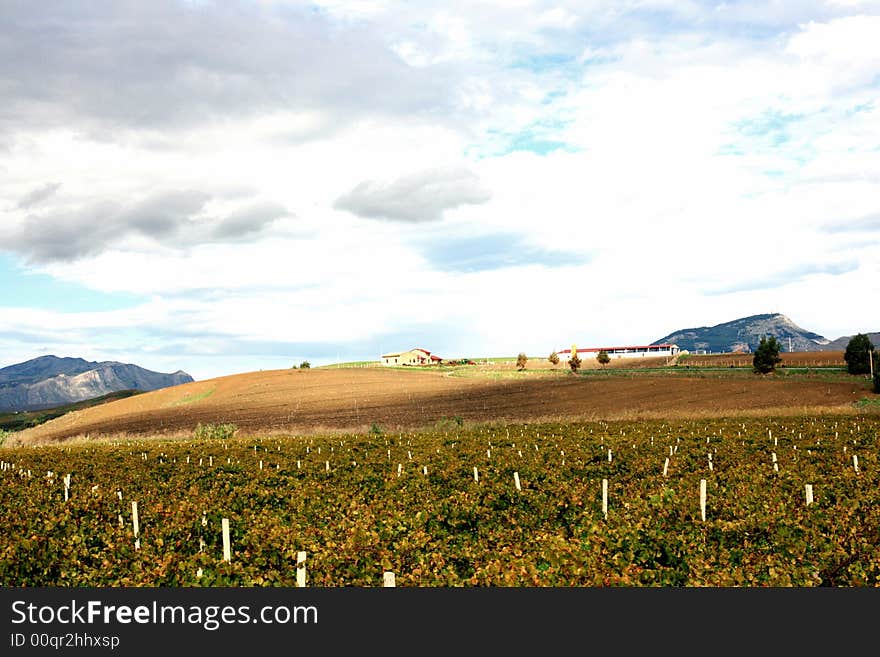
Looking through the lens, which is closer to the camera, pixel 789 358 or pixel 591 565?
pixel 591 565

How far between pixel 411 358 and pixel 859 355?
119 meters

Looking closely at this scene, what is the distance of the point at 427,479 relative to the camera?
21.8 meters

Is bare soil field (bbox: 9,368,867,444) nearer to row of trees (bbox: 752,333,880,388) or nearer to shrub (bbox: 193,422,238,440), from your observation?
shrub (bbox: 193,422,238,440)

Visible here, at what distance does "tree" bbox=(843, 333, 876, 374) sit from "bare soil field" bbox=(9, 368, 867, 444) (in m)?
12.6

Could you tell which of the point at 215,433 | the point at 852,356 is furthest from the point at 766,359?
the point at 215,433

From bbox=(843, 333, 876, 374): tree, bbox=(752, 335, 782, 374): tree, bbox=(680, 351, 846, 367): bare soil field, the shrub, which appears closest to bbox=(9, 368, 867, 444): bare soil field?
the shrub

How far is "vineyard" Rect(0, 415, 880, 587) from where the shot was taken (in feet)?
35.3

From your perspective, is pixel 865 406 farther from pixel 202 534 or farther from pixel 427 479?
pixel 202 534

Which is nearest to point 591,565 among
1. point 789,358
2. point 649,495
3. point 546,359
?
point 649,495

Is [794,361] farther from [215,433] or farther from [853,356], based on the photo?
[215,433]

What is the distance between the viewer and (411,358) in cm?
18712

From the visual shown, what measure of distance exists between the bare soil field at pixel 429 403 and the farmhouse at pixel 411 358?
7695 cm

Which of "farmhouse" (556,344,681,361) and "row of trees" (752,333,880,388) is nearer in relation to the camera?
"row of trees" (752,333,880,388)

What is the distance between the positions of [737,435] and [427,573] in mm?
26818
